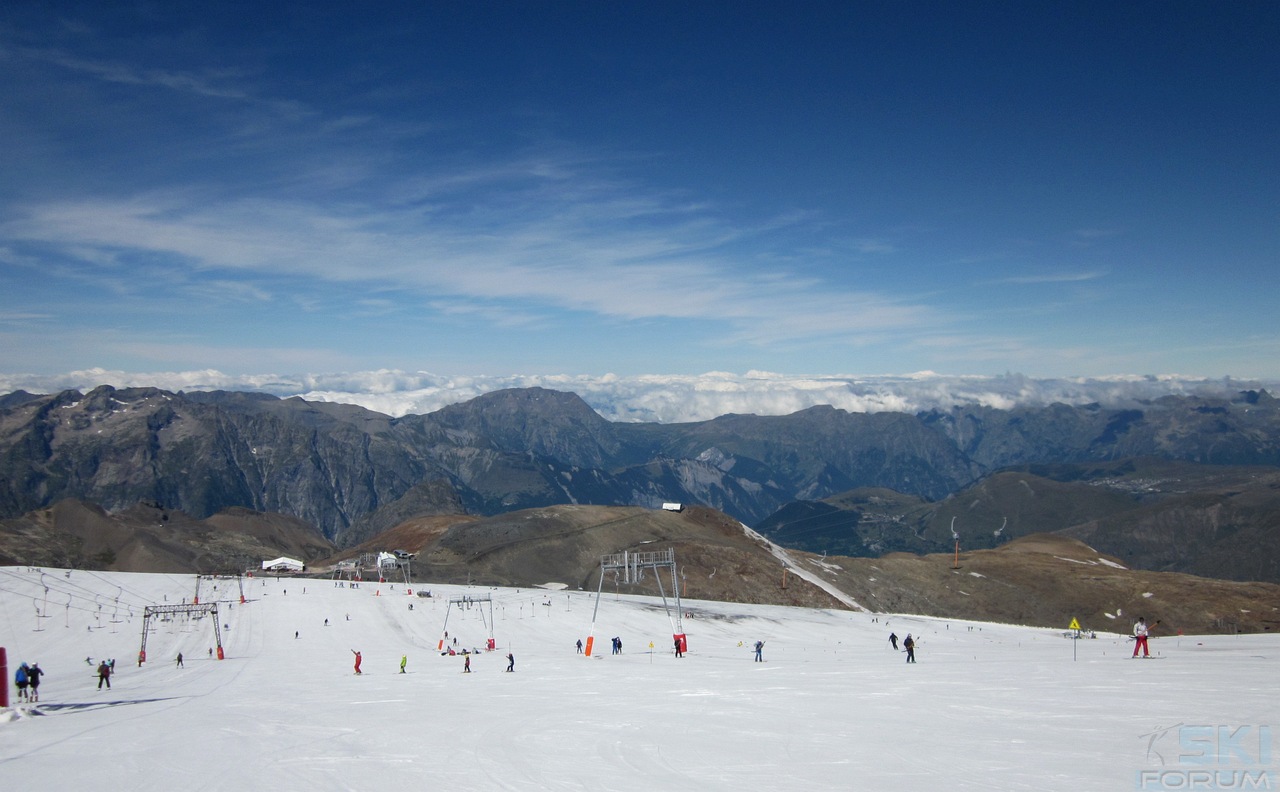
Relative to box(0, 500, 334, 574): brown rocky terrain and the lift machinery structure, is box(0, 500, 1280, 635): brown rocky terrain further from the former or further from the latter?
the lift machinery structure

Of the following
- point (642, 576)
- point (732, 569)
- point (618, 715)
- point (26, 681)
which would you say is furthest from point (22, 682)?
point (732, 569)

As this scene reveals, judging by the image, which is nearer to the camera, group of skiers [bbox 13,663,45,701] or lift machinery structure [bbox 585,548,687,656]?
group of skiers [bbox 13,663,45,701]

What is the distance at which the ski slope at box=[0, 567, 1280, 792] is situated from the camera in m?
22.8

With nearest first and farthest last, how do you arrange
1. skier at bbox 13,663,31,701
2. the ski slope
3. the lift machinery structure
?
the ski slope
skier at bbox 13,663,31,701
the lift machinery structure

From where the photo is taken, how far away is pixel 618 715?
3281cm

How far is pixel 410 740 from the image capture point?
1105 inches

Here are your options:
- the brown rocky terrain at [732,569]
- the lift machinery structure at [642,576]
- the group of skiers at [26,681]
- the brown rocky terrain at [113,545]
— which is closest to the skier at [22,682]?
the group of skiers at [26,681]

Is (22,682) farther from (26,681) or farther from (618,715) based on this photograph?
(618,715)

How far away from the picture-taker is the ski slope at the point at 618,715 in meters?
22.8

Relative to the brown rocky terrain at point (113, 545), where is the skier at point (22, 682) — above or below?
above

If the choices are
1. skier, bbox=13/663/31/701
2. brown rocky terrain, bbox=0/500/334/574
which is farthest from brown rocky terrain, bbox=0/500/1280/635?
skier, bbox=13/663/31/701

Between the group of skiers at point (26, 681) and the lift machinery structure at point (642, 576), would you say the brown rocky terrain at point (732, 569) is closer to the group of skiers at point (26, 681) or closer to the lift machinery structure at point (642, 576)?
the lift machinery structure at point (642, 576)

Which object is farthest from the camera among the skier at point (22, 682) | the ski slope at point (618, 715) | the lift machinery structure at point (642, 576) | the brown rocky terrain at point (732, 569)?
the brown rocky terrain at point (732, 569)

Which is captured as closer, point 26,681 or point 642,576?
point 26,681
